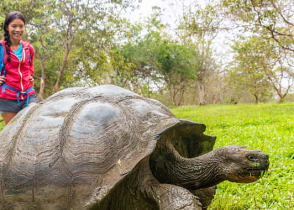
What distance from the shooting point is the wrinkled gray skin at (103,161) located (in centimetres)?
170

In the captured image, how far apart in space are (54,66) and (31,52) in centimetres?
1502

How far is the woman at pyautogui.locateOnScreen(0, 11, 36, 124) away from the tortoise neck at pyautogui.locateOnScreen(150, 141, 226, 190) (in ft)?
6.26

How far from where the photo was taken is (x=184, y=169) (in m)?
2.03

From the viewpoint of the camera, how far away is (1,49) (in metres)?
2.96

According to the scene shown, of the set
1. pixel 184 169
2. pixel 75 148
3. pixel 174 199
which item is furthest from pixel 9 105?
pixel 174 199

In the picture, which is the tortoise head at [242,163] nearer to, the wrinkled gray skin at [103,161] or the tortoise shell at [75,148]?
the wrinkled gray skin at [103,161]

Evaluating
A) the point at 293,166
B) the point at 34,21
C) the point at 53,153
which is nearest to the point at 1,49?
the point at 53,153

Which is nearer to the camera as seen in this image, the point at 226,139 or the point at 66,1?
the point at 226,139

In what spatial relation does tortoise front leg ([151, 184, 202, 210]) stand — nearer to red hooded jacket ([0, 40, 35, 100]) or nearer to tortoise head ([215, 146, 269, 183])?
tortoise head ([215, 146, 269, 183])

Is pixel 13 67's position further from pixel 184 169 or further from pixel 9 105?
pixel 184 169

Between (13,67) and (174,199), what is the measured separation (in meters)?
2.36

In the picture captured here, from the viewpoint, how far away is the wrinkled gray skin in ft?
5.58

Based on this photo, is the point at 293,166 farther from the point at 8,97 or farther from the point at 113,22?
the point at 113,22

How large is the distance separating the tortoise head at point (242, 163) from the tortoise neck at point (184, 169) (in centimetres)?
5
